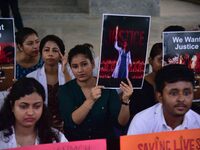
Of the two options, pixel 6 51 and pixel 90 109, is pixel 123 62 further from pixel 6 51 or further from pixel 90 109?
pixel 6 51

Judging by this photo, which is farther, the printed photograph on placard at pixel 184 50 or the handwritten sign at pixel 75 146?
the printed photograph on placard at pixel 184 50

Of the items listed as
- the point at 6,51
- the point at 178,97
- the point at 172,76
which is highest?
the point at 6,51

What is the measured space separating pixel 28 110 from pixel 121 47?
0.79 m

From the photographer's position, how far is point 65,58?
149 inches

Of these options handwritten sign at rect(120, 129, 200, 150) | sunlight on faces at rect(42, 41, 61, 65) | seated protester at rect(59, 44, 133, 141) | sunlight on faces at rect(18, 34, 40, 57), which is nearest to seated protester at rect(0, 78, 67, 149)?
handwritten sign at rect(120, 129, 200, 150)

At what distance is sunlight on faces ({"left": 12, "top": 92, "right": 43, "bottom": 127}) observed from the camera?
2.52m

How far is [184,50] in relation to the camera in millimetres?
3248

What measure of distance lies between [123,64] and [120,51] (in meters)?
0.09

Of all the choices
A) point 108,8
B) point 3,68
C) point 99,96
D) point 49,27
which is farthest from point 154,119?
point 108,8

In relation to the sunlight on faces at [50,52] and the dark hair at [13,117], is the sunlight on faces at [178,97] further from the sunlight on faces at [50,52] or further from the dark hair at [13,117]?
the sunlight on faces at [50,52]

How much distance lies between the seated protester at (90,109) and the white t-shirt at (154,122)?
30 centimetres

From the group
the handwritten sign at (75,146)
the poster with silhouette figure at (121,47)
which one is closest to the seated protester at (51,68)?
the poster with silhouette figure at (121,47)

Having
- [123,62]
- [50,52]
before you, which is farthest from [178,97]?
[50,52]

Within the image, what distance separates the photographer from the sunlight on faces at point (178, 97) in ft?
8.82
